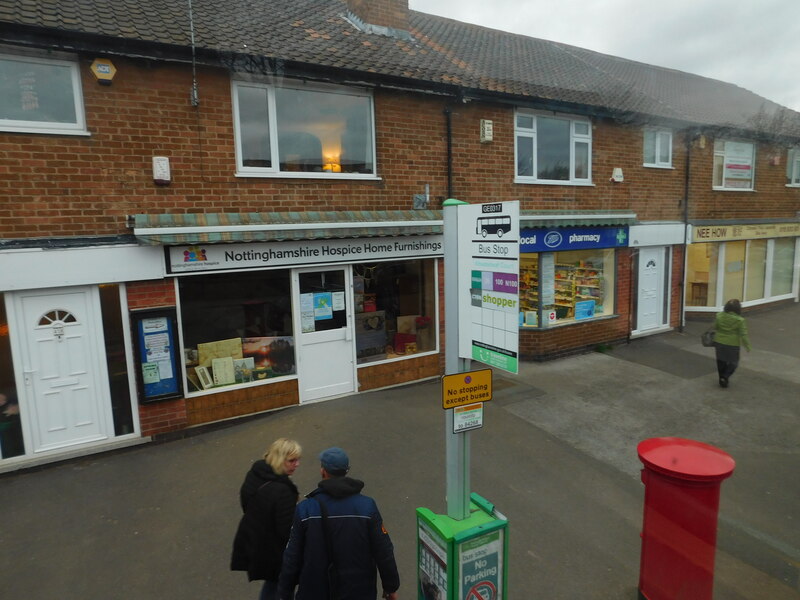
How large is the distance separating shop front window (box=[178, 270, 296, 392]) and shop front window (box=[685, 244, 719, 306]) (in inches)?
454

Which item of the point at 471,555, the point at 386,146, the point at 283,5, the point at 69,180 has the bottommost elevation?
the point at 471,555

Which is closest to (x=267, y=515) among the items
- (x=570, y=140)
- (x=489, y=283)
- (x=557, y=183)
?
(x=489, y=283)

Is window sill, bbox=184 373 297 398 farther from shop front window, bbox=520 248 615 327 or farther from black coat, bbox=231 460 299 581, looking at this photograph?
shop front window, bbox=520 248 615 327

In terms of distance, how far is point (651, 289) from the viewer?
11570 millimetres

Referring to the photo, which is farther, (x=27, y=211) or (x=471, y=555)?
(x=27, y=211)

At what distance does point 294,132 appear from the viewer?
6.98 metres

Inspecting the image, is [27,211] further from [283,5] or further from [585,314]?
[585,314]

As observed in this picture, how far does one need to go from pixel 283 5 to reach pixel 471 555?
29.9 ft

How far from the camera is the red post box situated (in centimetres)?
315

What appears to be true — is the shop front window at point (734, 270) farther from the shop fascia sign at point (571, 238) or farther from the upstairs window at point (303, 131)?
the upstairs window at point (303, 131)

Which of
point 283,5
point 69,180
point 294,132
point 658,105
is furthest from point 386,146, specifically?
point 658,105

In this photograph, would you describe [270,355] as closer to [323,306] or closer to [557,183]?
[323,306]

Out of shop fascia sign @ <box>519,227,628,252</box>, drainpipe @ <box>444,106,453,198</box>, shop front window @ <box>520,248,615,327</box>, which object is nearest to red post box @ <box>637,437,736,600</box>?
drainpipe @ <box>444,106,453,198</box>

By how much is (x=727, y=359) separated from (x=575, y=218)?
140 inches
